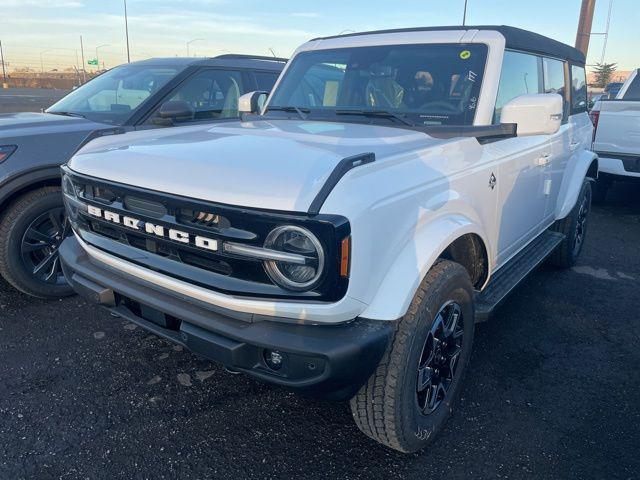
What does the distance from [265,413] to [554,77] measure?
11.4 ft

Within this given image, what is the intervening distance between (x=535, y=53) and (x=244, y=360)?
10.2 ft

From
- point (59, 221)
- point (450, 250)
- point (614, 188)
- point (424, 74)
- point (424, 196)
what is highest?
point (424, 74)

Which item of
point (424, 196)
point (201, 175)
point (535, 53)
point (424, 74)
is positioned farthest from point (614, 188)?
point (201, 175)

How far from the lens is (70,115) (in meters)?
4.55

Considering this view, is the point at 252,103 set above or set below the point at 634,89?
below

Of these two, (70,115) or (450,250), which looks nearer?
(450,250)

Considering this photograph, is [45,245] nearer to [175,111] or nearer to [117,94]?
[175,111]

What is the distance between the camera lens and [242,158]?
2.14 metres

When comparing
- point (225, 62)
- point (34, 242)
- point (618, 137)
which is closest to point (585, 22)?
point (618, 137)

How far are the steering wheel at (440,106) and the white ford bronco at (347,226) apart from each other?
1cm

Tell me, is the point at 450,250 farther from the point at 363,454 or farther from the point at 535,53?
the point at 535,53

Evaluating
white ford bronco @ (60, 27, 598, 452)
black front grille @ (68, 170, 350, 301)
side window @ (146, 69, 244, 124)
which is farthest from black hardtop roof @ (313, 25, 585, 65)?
black front grille @ (68, 170, 350, 301)

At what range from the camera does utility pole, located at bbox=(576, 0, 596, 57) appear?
42.0 feet

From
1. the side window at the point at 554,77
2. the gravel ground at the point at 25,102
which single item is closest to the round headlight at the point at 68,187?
the side window at the point at 554,77
